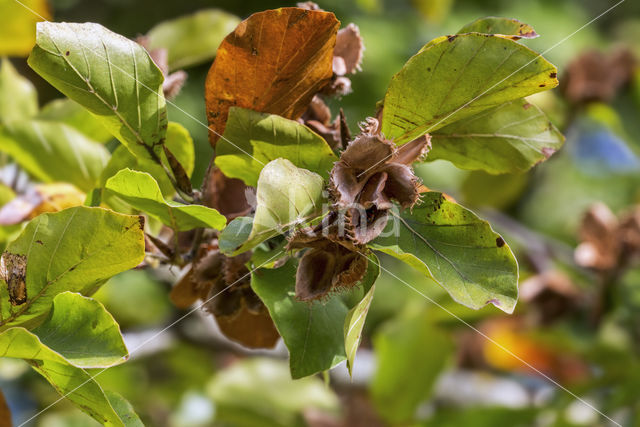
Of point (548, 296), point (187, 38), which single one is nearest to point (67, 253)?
point (187, 38)

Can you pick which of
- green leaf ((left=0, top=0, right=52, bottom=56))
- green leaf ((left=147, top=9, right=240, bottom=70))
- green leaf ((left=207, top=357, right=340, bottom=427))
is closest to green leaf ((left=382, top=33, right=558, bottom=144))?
green leaf ((left=147, top=9, right=240, bottom=70))

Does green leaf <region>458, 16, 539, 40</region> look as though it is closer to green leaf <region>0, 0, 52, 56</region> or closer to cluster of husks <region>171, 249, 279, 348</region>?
cluster of husks <region>171, 249, 279, 348</region>

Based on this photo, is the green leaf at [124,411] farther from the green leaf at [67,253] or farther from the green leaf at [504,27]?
the green leaf at [504,27]

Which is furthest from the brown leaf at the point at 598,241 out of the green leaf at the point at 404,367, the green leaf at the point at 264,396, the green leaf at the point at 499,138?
the green leaf at the point at 499,138

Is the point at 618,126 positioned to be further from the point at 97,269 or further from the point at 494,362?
the point at 97,269

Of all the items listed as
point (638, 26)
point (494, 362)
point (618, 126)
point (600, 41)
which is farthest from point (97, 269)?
point (638, 26)

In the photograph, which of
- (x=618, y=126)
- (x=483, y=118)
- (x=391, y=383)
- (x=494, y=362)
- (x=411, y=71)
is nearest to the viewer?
(x=411, y=71)
